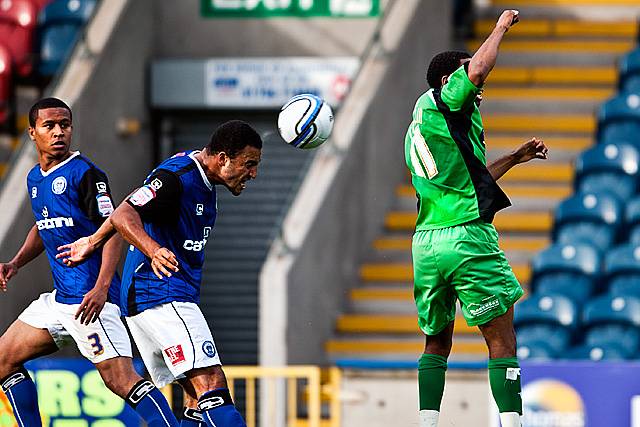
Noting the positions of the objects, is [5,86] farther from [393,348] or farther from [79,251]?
[79,251]

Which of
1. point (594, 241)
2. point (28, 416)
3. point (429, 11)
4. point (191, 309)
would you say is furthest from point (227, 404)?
point (429, 11)

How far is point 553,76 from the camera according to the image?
16.0 m

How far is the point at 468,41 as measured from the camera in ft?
53.3

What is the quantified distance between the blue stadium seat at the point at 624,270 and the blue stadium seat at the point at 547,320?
0.47 meters

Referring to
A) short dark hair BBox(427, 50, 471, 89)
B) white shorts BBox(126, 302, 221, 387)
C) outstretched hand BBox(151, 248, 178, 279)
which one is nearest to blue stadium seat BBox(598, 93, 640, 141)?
short dark hair BBox(427, 50, 471, 89)

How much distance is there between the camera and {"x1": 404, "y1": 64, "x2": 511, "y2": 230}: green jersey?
7.66 meters

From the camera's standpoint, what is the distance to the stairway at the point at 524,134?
13.9m

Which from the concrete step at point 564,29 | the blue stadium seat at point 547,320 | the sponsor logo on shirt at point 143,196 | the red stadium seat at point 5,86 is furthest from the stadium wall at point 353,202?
the sponsor logo on shirt at point 143,196

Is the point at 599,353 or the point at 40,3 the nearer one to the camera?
the point at 599,353

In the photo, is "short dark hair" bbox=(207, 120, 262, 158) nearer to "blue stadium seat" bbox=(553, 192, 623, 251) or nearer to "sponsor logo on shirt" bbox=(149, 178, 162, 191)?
"sponsor logo on shirt" bbox=(149, 178, 162, 191)

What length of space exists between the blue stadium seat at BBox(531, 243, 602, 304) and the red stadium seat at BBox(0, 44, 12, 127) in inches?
233

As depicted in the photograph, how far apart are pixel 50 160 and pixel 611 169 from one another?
23.7 feet

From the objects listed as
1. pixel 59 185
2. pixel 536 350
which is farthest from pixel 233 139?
pixel 536 350

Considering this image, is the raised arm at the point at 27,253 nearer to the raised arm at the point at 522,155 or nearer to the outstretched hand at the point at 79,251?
the outstretched hand at the point at 79,251
